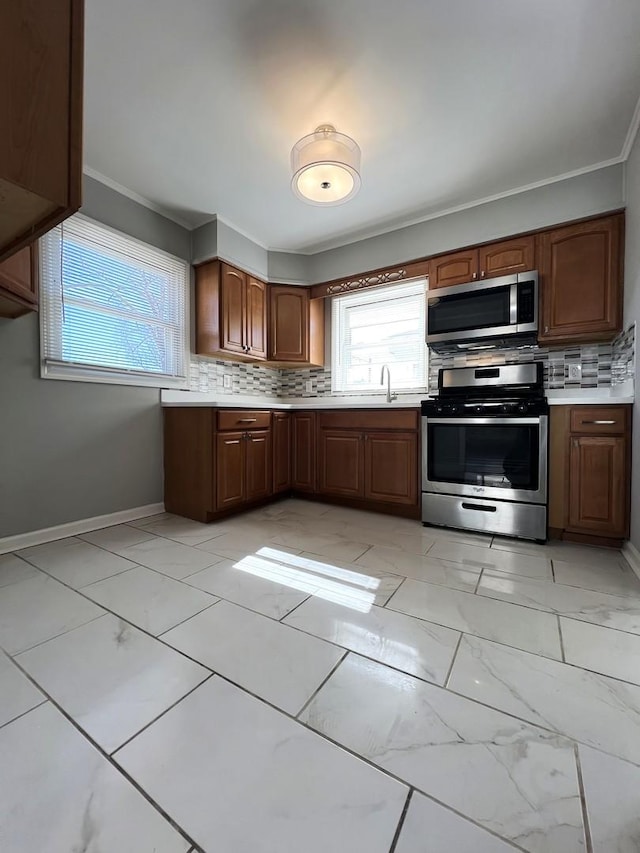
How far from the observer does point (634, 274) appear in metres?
2.15

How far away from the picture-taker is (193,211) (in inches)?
118


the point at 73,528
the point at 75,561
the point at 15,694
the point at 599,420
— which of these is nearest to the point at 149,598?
the point at 15,694

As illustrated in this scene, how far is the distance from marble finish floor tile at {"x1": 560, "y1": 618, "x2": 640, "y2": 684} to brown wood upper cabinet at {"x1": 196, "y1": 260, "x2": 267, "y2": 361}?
2.94 meters

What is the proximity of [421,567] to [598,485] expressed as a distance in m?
1.23

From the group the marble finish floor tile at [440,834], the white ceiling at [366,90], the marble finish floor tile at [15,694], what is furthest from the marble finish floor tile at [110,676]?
the white ceiling at [366,90]

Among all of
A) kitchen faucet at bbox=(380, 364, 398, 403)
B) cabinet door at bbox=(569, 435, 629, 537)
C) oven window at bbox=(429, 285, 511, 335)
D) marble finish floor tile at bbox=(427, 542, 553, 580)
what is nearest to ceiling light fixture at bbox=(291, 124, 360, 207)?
oven window at bbox=(429, 285, 511, 335)

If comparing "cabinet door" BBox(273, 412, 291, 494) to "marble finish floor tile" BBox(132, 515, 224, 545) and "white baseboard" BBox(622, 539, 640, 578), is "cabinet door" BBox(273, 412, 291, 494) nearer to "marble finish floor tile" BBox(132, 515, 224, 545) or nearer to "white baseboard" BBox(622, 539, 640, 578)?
"marble finish floor tile" BBox(132, 515, 224, 545)

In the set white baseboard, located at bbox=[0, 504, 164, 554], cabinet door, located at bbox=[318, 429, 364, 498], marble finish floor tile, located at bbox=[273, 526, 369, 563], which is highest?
cabinet door, located at bbox=[318, 429, 364, 498]

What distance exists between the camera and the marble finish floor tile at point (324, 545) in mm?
2111

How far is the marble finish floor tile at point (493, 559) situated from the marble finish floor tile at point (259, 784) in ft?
4.39

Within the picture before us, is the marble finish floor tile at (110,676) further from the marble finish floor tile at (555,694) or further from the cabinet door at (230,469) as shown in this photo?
the cabinet door at (230,469)

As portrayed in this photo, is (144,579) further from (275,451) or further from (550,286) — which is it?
(550,286)

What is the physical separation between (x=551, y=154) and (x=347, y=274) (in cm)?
171

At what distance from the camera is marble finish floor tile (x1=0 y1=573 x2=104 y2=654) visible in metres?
1.30
